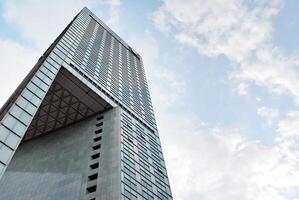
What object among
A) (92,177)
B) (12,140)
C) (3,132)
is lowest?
(12,140)

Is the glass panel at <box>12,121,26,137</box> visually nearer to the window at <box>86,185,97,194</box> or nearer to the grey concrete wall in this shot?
the grey concrete wall

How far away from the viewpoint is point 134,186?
Answer: 4531 cm

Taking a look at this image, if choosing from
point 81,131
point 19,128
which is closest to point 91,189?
point 19,128

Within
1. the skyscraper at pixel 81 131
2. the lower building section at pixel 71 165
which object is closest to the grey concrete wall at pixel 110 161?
Result: the lower building section at pixel 71 165

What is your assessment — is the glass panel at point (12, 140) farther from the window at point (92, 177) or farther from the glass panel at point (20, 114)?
the window at point (92, 177)

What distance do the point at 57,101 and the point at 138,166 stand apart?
903 inches

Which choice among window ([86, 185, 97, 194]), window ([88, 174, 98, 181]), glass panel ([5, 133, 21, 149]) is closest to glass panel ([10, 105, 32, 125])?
glass panel ([5, 133, 21, 149])

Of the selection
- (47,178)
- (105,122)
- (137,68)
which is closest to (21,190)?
(47,178)

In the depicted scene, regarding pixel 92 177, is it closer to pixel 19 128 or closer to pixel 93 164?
pixel 93 164

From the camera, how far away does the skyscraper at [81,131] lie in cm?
4312

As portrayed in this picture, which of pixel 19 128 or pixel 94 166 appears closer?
pixel 19 128

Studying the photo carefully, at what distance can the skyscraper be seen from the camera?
43.1m

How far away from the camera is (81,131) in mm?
63188

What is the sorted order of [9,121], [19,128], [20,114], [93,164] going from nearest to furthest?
1. [9,121]
2. [19,128]
3. [20,114]
4. [93,164]
